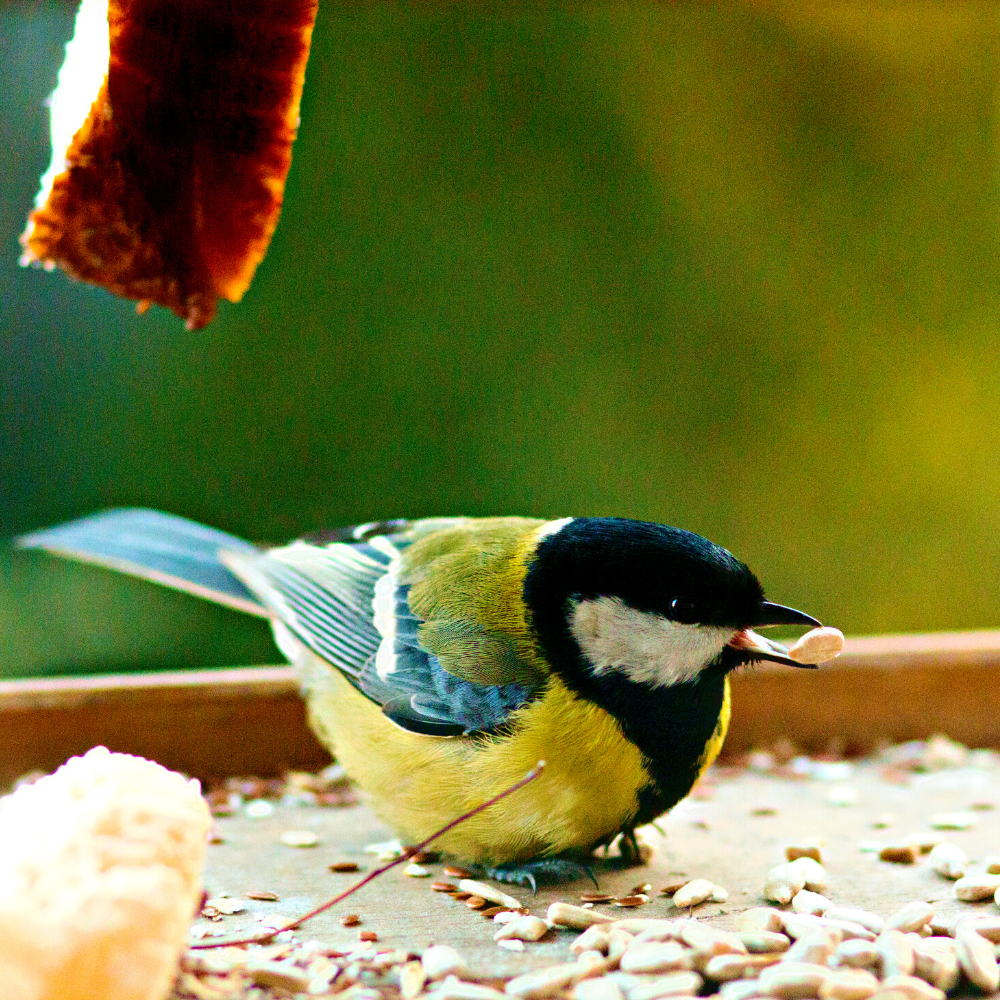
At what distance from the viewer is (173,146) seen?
4.10 feet

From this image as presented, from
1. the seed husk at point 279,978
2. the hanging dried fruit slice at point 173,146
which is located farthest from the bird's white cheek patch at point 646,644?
the hanging dried fruit slice at point 173,146

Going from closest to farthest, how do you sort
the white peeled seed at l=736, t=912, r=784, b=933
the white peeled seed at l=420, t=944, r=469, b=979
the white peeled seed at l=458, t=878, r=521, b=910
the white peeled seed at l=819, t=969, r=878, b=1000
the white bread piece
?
1. the white bread piece
2. the white peeled seed at l=819, t=969, r=878, b=1000
3. the white peeled seed at l=420, t=944, r=469, b=979
4. the white peeled seed at l=736, t=912, r=784, b=933
5. the white peeled seed at l=458, t=878, r=521, b=910

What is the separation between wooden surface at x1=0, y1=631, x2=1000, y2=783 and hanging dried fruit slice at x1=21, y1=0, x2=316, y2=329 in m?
0.73

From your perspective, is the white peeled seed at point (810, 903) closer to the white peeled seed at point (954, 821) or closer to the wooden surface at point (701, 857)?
the wooden surface at point (701, 857)

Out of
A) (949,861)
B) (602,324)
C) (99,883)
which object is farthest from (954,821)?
(602,324)

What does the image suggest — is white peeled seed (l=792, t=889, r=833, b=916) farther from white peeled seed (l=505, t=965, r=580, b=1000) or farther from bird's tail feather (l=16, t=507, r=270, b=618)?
bird's tail feather (l=16, t=507, r=270, b=618)

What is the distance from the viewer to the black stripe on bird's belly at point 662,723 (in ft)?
4.01

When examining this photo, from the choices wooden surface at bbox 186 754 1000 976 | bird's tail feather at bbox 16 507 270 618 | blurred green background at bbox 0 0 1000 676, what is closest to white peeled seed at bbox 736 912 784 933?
wooden surface at bbox 186 754 1000 976

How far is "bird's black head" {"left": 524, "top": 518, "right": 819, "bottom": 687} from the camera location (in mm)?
1194

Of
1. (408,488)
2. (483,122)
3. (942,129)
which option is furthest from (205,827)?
(942,129)

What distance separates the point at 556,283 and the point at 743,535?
39.4 inches

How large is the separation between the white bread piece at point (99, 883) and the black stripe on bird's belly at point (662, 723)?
543 mm

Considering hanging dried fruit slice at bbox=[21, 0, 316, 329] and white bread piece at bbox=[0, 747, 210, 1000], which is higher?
hanging dried fruit slice at bbox=[21, 0, 316, 329]

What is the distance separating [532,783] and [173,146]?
0.90 meters
